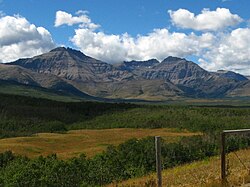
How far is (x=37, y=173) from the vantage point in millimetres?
47875

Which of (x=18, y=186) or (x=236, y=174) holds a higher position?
(x=236, y=174)

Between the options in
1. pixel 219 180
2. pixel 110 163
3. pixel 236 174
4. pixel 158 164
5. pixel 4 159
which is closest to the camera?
pixel 158 164

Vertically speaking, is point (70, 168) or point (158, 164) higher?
point (158, 164)

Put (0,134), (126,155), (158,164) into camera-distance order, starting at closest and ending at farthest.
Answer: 1. (158,164)
2. (126,155)
3. (0,134)

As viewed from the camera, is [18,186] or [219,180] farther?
[18,186]

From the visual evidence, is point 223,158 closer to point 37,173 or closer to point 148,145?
point 37,173

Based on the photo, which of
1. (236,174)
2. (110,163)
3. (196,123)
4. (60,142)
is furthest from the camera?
(196,123)

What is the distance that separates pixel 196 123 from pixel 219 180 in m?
176

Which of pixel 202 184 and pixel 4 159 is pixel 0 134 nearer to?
pixel 4 159

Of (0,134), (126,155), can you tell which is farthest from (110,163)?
(0,134)

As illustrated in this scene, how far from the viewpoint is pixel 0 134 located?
17038cm

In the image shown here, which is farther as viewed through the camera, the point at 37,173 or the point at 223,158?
the point at 37,173

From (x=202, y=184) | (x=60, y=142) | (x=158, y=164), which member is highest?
(x=158, y=164)

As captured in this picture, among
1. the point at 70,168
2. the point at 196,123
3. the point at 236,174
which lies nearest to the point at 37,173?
the point at 70,168
